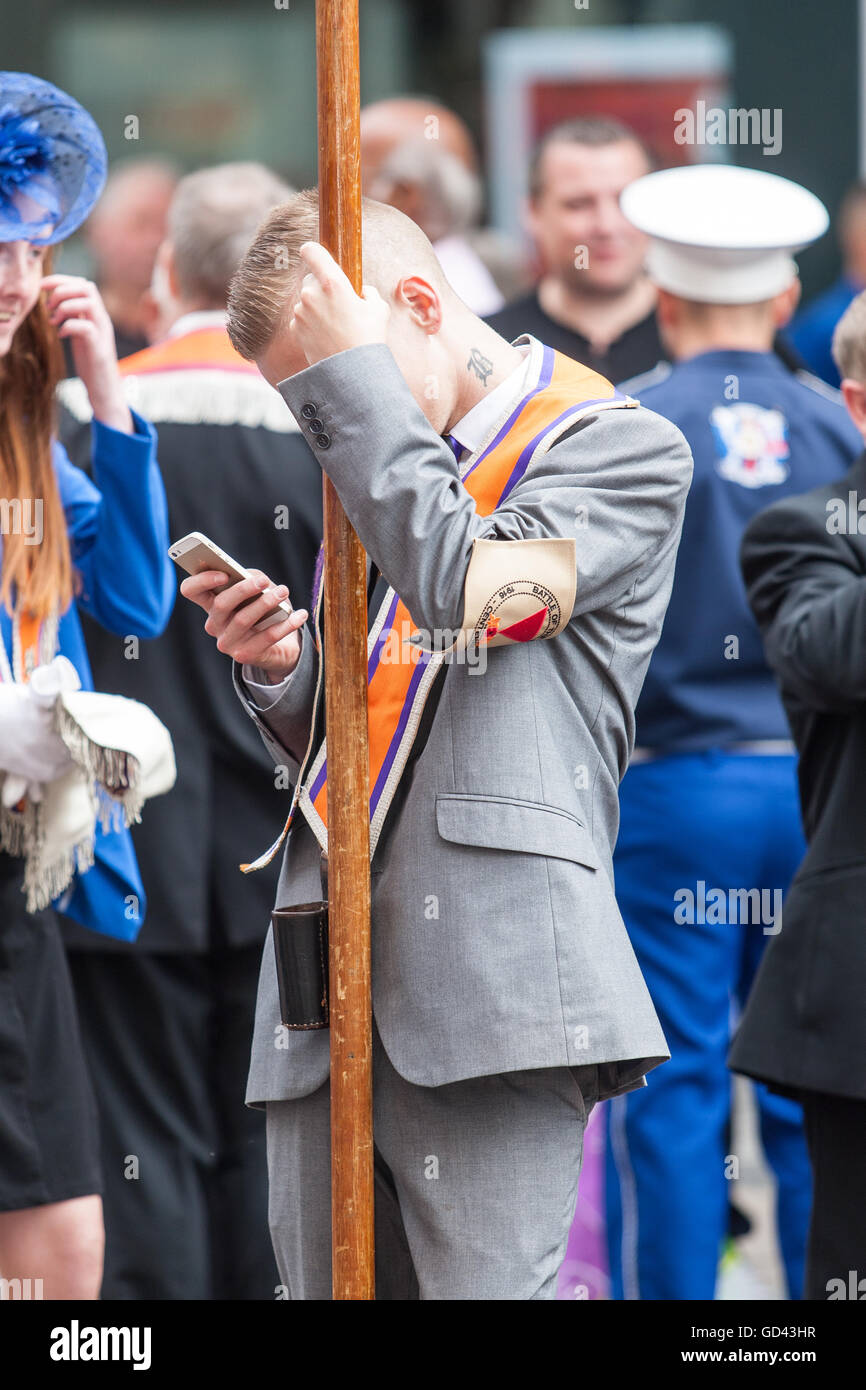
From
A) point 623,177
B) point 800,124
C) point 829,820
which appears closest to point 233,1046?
point 829,820

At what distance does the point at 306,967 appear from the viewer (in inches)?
85.7

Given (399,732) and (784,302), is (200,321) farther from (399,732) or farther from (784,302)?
(399,732)

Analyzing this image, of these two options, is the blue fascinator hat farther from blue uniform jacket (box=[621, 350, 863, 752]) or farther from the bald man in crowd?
the bald man in crowd

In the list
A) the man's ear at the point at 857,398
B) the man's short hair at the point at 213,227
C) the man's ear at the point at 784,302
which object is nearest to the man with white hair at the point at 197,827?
the man's short hair at the point at 213,227

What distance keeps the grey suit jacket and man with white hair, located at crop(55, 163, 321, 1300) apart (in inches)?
59.7

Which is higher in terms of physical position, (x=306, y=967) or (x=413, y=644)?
(x=413, y=644)

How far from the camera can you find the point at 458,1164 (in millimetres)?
2123

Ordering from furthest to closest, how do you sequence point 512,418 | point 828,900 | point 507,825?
point 828,900
point 512,418
point 507,825

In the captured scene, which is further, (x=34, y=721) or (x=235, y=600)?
(x=34, y=721)

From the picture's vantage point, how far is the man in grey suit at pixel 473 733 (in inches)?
79.7

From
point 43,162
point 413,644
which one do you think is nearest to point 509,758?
point 413,644

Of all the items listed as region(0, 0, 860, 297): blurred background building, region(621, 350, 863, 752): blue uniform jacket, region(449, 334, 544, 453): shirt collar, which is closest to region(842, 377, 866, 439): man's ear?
region(621, 350, 863, 752): blue uniform jacket

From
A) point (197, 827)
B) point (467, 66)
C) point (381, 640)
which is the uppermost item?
point (467, 66)

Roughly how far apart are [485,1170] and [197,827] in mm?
1693
